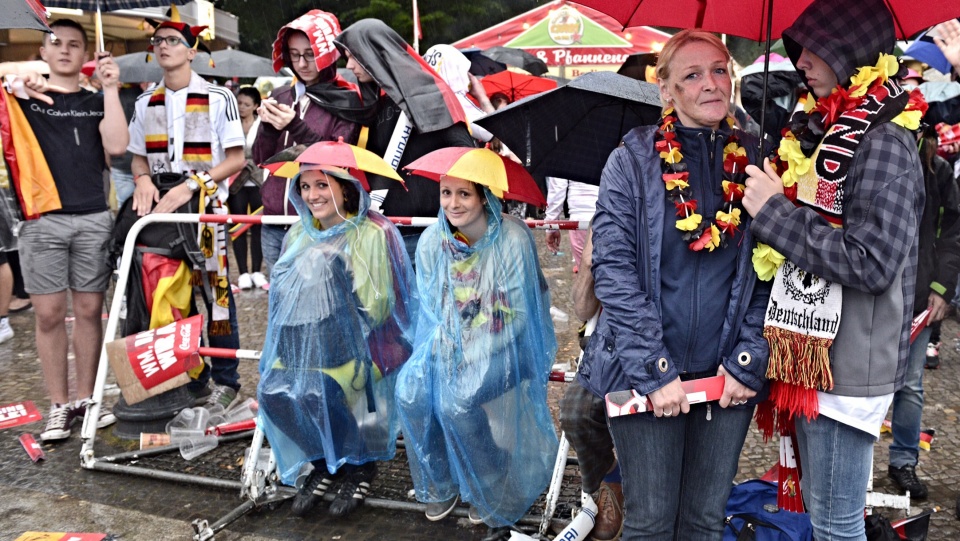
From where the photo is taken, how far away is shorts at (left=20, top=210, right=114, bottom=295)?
4637 mm

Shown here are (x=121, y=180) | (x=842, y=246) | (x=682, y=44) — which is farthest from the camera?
(x=121, y=180)

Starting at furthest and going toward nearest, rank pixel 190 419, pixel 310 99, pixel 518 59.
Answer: pixel 518 59, pixel 190 419, pixel 310 99

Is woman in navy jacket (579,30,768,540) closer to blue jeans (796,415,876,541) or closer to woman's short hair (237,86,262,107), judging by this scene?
blue jeans (796,415,876,541)

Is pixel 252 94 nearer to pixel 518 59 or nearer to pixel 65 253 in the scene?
pixel 518 59

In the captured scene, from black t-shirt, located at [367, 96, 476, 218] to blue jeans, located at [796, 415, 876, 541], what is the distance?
2.39 meters

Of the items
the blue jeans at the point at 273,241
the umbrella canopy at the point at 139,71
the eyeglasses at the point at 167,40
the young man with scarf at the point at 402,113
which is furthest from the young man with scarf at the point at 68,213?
the umbrella canopy at the point at 139,71

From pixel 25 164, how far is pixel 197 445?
185cm

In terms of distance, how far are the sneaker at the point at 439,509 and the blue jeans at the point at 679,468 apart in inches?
47.5

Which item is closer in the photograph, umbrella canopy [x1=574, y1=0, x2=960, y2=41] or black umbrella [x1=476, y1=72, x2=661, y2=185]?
umbrella canopy [x1=574, y1=0, x2=960, y2=41]

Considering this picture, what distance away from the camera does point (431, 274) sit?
11.0ft

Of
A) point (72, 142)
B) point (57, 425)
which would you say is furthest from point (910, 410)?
point (72, 142)

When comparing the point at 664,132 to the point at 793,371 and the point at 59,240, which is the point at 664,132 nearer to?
the point at 793,371

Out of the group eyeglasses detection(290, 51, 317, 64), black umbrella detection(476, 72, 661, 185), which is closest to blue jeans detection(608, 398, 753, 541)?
black umbrella detection(476, 72, 661, 185)

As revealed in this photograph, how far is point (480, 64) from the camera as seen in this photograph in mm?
10117
